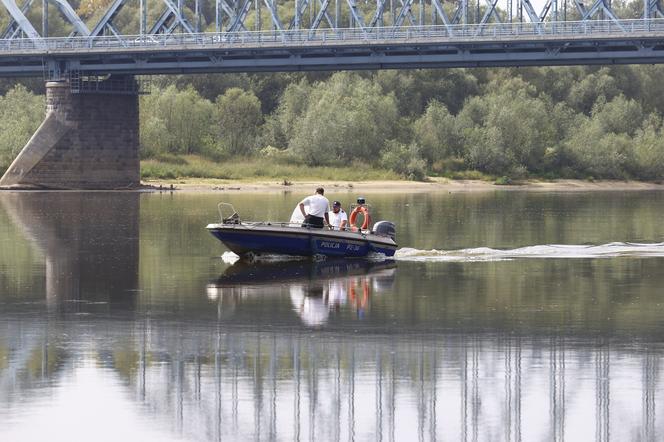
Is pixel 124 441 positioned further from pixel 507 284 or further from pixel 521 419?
pixel 507 284

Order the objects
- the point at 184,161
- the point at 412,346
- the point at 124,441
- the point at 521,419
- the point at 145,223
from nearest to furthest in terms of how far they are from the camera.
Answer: the point at 124,441
the point at 521,419
the point at 412,346
the point at 145,223
the point at 184,161

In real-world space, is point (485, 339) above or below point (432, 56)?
below

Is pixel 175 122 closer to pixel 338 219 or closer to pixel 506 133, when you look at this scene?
pixel 506 133

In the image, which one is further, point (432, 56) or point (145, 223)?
point (432, 56)

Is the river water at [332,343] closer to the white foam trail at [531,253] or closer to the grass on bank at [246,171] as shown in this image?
the white foam trail at [531,253]

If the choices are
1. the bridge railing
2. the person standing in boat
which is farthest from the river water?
the bridge railing

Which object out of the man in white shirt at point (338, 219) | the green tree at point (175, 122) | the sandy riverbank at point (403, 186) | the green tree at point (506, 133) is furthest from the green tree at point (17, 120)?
the man in white shirt at point (338, 219)

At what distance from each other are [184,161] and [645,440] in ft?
323

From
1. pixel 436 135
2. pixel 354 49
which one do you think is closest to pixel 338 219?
pixel 354 49

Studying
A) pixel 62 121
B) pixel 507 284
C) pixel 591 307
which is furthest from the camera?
pixel 62 121

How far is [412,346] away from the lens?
24.3 meters

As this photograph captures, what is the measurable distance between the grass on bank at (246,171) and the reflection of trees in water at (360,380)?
3326 inches

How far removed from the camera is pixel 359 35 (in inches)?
3910

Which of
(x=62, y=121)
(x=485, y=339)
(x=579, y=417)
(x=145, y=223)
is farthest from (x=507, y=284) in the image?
(x=62, y=121)
